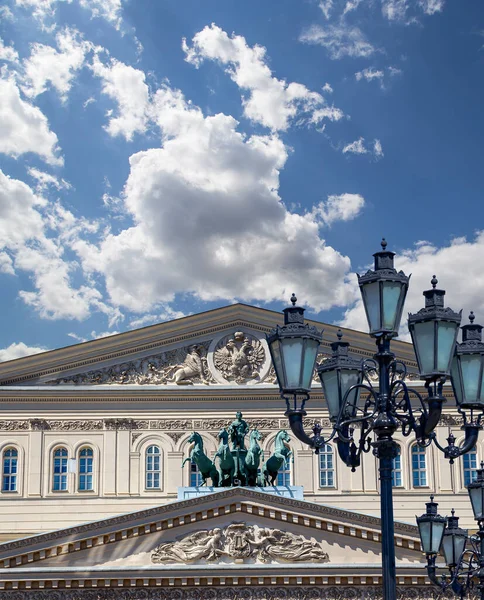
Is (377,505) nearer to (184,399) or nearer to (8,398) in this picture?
(184,399)

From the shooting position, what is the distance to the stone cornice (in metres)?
34.8

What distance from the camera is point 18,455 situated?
43875 mm

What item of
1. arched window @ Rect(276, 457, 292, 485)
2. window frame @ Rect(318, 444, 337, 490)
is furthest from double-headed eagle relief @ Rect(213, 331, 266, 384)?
window frame @ Rect(318, 444, 337, 490)

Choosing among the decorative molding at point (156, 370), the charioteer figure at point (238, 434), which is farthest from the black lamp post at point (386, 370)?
the decorative molding at point (156, 370)

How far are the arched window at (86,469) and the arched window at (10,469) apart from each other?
2.38m

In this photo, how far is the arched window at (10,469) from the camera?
43.6m

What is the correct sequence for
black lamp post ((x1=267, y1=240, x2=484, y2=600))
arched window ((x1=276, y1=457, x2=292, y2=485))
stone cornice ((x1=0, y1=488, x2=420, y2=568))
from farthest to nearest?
arched window ((x1=276, y1=457, x2=292, y2=485)) → stone cornice ((x1=0, y1=488, x2=420, y2=568)) → black lamp post ((x1=267, y1=240, x2=484, y2=600))

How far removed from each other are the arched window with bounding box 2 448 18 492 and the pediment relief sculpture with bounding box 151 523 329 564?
1016 cm

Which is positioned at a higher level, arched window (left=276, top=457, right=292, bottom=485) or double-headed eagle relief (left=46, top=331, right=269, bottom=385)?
double-headed eagle relief (left=46, top=331, right=269, bottom=385)

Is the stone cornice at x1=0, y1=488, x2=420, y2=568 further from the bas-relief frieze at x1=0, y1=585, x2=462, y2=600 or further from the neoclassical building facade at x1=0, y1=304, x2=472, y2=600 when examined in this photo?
the neoclassical building facade at x1=0, y1=304, x2=472, y2=600

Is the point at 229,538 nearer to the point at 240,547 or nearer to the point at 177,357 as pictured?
the point at 240,547

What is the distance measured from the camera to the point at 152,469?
43.8 meters

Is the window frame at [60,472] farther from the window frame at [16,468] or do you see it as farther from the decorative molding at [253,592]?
the decorative molding at [253,592]

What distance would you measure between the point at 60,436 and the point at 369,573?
1425cm
